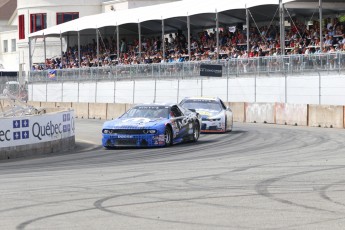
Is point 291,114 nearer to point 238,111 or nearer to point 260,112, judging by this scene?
point 260,112

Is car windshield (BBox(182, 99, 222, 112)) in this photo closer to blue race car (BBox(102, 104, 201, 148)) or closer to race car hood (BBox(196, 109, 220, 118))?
race car hood (BBox(196, 109, 220, 118))

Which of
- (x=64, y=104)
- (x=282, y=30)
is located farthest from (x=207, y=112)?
(x=64, y=104)

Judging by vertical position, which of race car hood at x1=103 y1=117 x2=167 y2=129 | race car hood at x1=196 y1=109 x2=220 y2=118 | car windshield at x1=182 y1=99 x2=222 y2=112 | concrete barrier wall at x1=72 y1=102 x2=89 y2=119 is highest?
car windshield at x1=182 y1=99 x2=222 y2=112

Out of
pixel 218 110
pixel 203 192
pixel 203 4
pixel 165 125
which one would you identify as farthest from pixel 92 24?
pixel 203 192

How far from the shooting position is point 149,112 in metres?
25.0

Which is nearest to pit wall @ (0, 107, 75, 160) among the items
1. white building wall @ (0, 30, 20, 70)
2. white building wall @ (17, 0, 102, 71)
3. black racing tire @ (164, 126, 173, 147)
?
black racing tire @ (164, 126, 173, 147)

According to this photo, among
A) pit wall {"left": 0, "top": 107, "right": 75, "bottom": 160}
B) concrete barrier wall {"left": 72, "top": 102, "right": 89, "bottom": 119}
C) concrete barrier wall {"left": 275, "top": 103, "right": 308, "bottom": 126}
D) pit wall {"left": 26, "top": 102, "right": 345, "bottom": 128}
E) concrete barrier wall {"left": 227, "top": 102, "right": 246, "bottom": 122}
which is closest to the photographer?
pit wall {"left": 0, "top": 107, "right": 75, "bottom": 160}

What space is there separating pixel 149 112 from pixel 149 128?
135 cm

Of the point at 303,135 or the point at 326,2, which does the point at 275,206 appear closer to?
the point at 303,135

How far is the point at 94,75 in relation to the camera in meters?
51.5

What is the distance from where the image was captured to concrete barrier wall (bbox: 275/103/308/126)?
34625 mm

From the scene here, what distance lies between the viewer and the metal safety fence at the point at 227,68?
35.0 m

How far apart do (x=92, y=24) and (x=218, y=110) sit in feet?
94.5

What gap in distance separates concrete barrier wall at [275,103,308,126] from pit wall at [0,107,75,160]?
38.5ft
